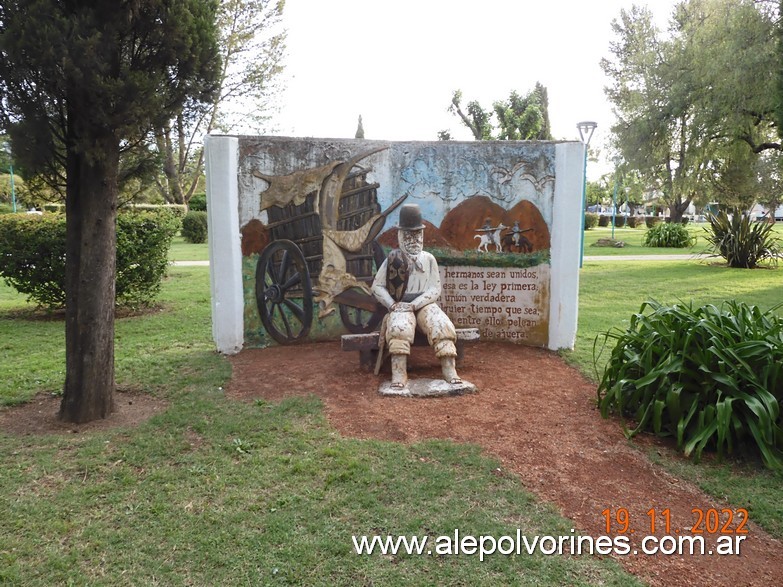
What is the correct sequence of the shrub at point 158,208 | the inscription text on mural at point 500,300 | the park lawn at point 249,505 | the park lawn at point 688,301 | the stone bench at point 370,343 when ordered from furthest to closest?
the shrub at point 158,208, the inscription text on mural at point 500,300, the stone bench at point 370,343, the park lawn at point 688,301, the park lawn at point 249,505

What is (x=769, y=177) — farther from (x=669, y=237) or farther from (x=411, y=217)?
(x=411, y=217)

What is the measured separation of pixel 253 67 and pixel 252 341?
2196cm

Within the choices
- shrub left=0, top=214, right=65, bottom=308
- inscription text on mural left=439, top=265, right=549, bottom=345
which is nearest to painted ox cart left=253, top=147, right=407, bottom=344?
inscription text on mural left=439, top=265, right=549, bottom=345

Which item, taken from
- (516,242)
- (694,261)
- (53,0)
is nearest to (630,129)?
(694,261)

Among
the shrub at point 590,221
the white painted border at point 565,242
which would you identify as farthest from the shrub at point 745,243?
the shrub at point 590,221

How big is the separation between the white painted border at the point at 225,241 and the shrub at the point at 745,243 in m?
14.3

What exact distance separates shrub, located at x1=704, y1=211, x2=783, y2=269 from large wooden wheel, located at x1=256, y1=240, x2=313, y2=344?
13.6 m

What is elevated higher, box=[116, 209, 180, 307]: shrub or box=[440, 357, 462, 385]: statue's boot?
box=[116, 209, 180, 307]: shrub

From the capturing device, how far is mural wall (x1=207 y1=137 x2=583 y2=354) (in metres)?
6.87

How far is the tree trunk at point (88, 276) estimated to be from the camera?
14.9 feet

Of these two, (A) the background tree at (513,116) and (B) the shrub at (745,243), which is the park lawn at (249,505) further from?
(A) the background tree at (513,116)


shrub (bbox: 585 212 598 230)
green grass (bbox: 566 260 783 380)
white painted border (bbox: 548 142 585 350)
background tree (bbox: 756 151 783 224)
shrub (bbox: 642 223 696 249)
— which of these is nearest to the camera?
white painted border (bbox: 548 142 585 350)

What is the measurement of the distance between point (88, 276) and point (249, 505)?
240cm

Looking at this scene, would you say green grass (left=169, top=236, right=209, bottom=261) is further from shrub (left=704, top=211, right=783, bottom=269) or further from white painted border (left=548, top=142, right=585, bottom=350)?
shrub (left=704, top=211, right=783, bottom=269)
